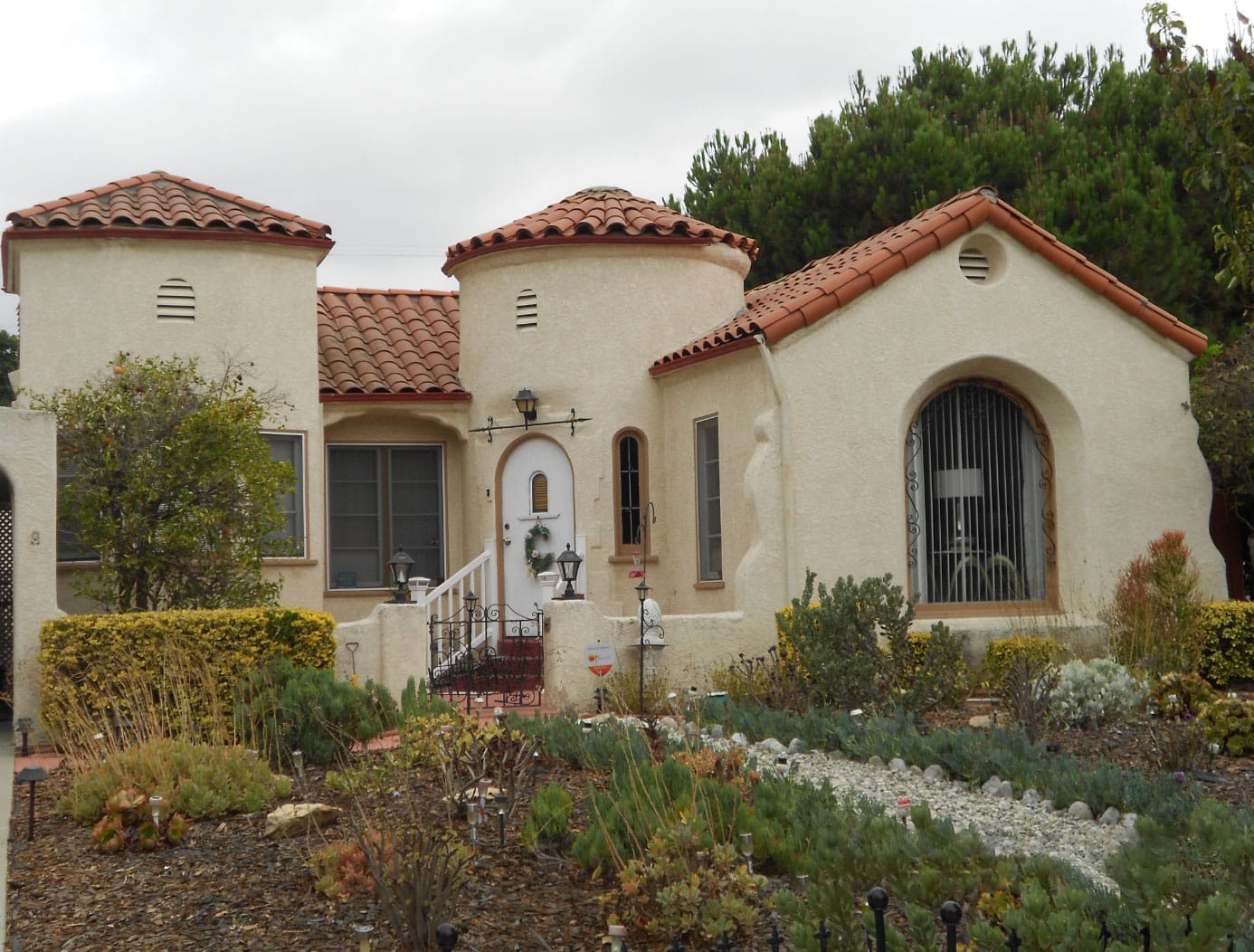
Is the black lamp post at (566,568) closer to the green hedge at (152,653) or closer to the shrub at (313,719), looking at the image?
the green hedge at (152,653)

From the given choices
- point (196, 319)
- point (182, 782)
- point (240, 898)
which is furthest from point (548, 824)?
A: point (196, 319)

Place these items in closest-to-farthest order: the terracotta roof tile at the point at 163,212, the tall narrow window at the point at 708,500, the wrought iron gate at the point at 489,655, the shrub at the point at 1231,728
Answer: the shrub at the point at 1231,728 < the wrought iron gate at the point at 489,655 < the terracotta roof tile at the point at 163,212 < the tall narrow window at the point at 708,500

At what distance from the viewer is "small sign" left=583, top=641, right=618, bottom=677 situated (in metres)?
13.1

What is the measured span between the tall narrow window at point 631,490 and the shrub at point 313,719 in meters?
6.18

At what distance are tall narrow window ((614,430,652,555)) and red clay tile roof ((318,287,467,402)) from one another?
2.15 m

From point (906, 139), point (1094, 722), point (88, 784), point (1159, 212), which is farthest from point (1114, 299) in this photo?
point (88, 784)

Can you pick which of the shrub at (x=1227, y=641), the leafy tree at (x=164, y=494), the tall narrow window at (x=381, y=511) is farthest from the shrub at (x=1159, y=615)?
the leafy tree at (x=164, y=494)

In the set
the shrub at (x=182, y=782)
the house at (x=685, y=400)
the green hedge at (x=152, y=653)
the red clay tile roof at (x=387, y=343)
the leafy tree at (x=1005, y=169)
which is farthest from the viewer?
the leafy tree at (x=1005, y=169)

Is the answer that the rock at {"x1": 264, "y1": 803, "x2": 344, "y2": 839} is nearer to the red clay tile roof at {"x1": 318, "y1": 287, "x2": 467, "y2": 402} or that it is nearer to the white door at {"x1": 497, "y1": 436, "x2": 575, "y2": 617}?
the white door at {"x1": 497, "y1": 436, "x2": 575, "y2": 617}

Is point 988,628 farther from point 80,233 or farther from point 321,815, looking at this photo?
point 80,233

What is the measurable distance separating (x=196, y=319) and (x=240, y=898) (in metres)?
10.0

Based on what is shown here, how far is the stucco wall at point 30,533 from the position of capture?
12.2 metres

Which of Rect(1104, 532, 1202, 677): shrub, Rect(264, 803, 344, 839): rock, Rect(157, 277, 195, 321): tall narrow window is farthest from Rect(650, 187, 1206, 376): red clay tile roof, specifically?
Rect(264, 803, 344, 839): rock

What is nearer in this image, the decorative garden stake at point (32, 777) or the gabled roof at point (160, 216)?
the decorative garden stake at point (32, 777)
